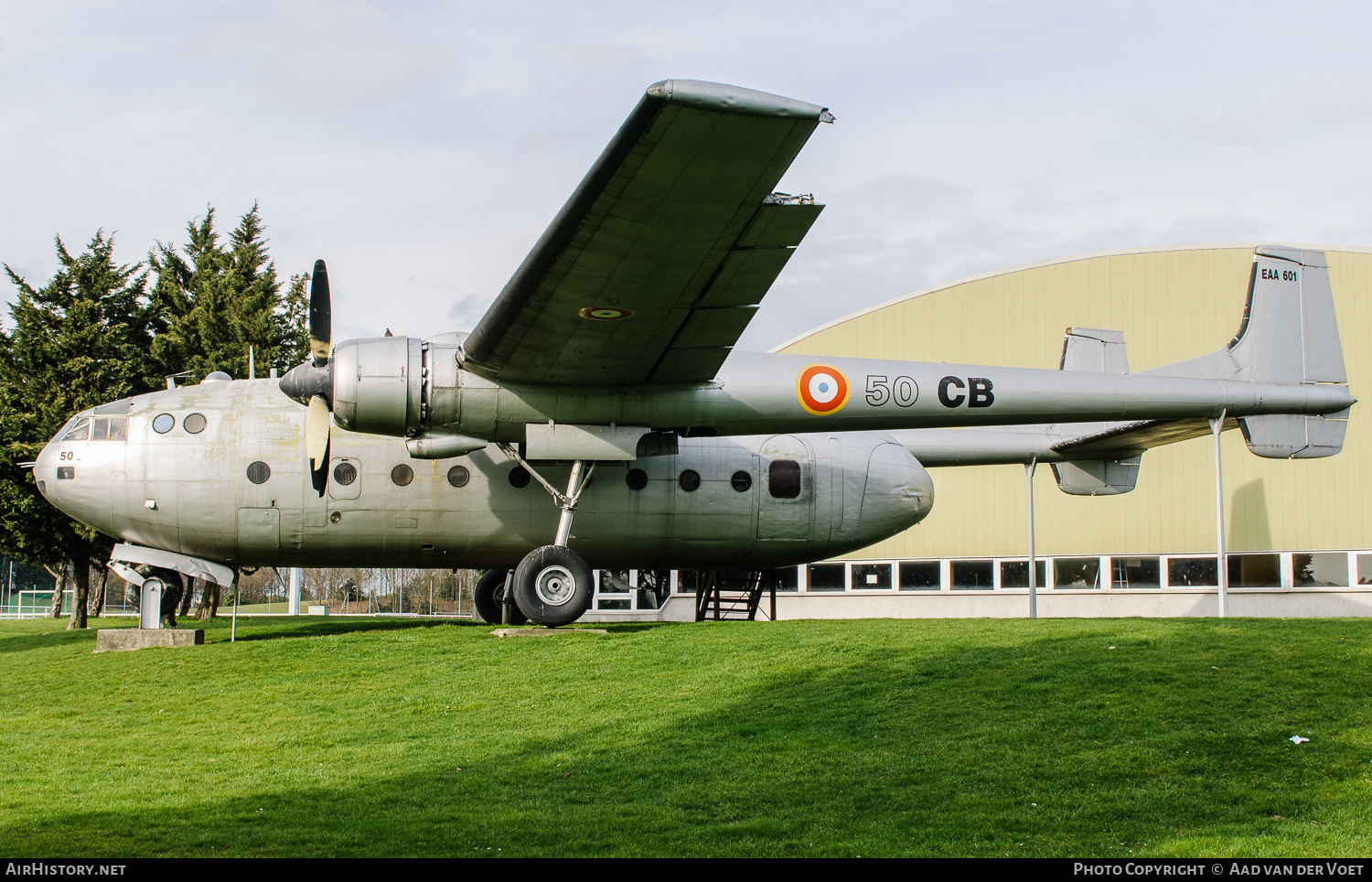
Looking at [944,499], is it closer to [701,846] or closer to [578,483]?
[578,483]

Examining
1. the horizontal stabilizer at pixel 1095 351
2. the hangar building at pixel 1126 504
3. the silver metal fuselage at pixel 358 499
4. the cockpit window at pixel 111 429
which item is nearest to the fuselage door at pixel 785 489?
the silver metal fuselage at pixel 358 499

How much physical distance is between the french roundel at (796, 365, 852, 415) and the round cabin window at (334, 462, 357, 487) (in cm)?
744

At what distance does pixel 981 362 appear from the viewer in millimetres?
29766

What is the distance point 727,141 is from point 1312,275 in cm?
1382

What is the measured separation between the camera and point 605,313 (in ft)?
41.1

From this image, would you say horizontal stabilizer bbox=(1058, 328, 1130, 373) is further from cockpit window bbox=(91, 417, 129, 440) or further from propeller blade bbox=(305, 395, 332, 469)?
cockpit window bbox=(91, 417, 129, 440)

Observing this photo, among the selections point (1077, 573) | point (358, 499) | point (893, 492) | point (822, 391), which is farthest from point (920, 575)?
point (358, 499)

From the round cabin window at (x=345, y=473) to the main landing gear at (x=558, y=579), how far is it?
11.0ft

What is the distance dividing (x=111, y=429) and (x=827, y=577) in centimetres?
2015

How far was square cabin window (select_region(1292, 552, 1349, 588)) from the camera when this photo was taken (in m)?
25.3

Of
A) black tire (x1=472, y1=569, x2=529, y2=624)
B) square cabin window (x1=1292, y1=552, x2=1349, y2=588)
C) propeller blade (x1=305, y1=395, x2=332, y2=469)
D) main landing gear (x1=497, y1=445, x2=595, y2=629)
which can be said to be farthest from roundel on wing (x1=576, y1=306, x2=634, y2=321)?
square cabin window (x1=1292, y1=552, x2=1349, y2=588)

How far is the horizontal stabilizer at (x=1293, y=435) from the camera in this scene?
16656mm

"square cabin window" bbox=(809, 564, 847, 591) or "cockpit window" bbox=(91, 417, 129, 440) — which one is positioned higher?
"cockpit window" bbox=(91, 417, 129, 440)

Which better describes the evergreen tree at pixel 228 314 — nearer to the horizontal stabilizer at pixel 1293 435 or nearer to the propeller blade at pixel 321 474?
the propeller blade at pixel 321 474
